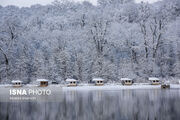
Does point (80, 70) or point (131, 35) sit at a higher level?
point (131, 35)

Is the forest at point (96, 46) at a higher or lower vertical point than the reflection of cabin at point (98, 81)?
higher

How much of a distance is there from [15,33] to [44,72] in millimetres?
18417

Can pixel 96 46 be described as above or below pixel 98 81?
above

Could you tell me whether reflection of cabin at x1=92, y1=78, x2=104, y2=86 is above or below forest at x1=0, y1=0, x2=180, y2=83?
below

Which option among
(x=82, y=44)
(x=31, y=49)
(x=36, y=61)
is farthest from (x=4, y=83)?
(x=82, y=44)

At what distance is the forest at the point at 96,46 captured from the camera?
56.6 m

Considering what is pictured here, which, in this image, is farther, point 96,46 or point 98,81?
point 96,46

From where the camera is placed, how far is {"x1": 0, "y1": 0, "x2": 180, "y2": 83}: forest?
56562 mm

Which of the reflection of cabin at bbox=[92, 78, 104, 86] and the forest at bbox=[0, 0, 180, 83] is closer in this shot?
the reflection of cabin at bbox=[92, 78, 104, 86]

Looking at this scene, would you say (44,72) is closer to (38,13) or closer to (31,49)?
(31,49)

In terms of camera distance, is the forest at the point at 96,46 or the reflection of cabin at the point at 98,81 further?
the forest at the point at 96,46

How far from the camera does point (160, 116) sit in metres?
12.5

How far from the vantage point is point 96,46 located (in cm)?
6744

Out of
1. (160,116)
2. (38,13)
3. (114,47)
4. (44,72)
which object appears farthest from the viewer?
(38,13)
